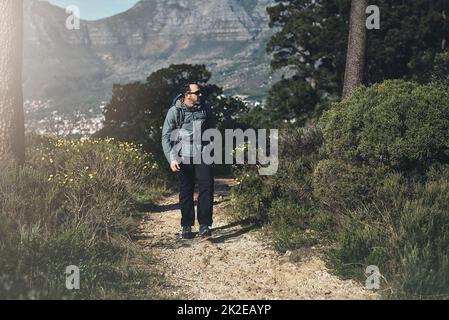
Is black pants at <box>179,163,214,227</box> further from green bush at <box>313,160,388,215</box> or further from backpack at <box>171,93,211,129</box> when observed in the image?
green bush at <box>313,160,388,215</box>

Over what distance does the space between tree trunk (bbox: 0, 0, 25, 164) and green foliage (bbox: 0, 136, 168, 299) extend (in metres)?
0.60

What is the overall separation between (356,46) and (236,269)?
564 cm

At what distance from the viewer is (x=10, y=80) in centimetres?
742

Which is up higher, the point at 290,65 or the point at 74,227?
the point at 290,65

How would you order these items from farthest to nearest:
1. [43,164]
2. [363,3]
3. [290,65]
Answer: [290,65] < [363,3] < [43,164]

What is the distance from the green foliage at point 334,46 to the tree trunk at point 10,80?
36.9 feet

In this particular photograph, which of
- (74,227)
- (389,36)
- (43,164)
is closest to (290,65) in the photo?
(389,36)

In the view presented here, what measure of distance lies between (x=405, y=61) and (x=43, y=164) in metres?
15.0

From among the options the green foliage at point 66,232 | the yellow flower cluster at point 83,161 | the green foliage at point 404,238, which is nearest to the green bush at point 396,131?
the green foliage at point 404,238

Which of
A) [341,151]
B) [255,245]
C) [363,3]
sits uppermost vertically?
[363,3]

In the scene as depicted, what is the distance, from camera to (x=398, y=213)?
18.5 ft

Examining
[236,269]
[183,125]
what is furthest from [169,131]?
[236,269]

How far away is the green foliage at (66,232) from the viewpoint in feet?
Answer: 14.8
